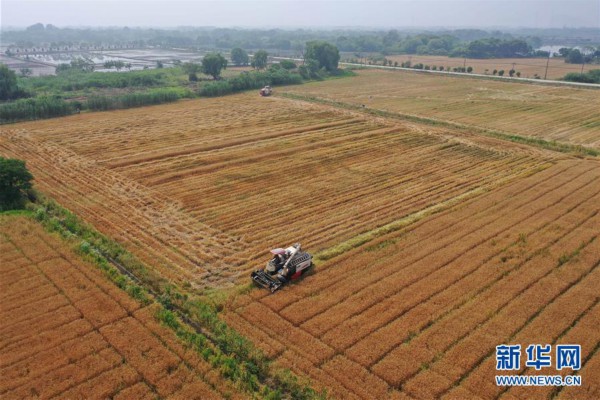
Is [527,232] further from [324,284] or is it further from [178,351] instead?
[178,351]

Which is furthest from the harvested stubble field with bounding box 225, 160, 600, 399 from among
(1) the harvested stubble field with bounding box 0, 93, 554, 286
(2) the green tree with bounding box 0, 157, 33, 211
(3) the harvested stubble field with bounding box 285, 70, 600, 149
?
(3) the harvested stubble field with bounding box 285, 70, 600, 149

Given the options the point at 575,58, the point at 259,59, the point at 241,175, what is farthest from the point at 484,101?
the point at 575,58

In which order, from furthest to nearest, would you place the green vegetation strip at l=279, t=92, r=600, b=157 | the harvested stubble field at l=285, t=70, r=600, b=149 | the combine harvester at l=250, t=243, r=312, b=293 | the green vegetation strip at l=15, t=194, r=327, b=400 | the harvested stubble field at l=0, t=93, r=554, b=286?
the harvested stubble field at l=285, t=70, r=600, b=149 < the green vegetation strip at l=279, t=92, r=600, b=157 < the harvested stubble field at l=0, t=93, r=554, b=286 < the combine harvester at l=250, t=243, r=312, b=293 < the green vegetation strip at l=15, t=194, r=327, b=400

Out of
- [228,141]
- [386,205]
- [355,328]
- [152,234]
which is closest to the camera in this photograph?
[355,328]

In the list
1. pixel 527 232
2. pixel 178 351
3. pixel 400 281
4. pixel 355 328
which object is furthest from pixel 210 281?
pixel 527 232

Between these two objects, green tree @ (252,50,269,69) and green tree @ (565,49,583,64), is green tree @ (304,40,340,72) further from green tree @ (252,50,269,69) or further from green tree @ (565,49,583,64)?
green tree @ (565,49,583,64)

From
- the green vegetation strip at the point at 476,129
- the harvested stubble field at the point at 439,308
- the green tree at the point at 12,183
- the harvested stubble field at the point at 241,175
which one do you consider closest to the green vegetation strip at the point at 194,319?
the harvested stubble field at the point at 439,308

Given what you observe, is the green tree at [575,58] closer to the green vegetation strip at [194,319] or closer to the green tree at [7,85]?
the green tree at [7,85]
